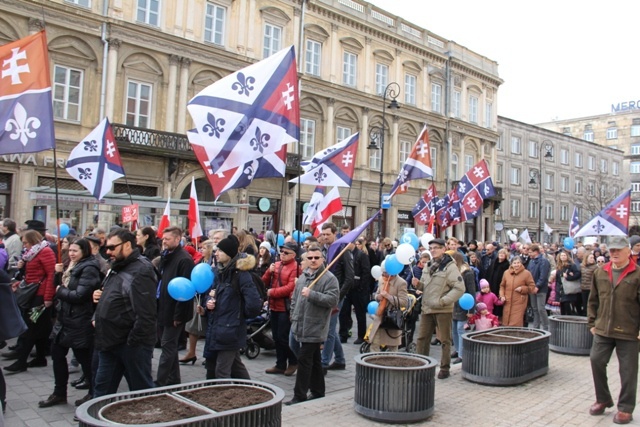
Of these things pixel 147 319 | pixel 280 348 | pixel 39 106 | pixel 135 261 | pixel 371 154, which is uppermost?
pixel 371 154

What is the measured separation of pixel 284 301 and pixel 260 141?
2.31 meters

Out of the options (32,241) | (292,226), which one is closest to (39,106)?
(32,241)

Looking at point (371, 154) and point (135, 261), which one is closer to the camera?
point (135, 261)

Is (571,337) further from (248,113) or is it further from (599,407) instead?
(248,113)

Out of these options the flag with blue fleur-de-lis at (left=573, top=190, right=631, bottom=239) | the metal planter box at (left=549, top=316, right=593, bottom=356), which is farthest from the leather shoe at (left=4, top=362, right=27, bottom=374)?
the flag with blue fleur-de-lis at (left=573, top=190, right=631, bottom=239)

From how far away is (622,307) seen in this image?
5977 millimetres

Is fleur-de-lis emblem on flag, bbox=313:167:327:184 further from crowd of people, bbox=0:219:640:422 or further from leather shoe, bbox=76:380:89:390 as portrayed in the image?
leather shoe, bbox=76:380:89:390

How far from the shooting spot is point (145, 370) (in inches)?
212

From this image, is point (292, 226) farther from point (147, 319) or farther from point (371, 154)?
point (147, 319)

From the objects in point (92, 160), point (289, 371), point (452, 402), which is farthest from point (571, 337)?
point (92, 160)

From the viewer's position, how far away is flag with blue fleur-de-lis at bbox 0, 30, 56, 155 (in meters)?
7.98

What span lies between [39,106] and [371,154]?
26.4 meters

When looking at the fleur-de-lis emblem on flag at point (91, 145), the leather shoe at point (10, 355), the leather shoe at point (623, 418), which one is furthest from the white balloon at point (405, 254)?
the fleur-de-lis emblem on flag at point (91, 145)

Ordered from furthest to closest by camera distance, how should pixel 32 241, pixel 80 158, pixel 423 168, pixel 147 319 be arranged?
pixel 423 168, pixel 80 158, pixel 32 241, pixel 147 319
